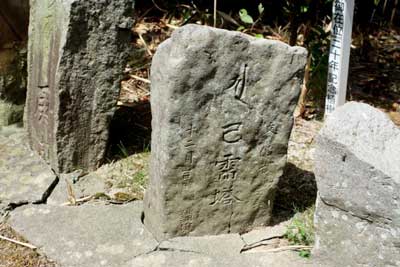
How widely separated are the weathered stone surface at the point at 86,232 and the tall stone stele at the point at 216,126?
0.42ft

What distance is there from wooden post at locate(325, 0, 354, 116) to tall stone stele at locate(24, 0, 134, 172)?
138 centimetres

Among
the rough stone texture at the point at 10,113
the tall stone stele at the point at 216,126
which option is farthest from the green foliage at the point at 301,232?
the rough stone texture at the point at 10,113

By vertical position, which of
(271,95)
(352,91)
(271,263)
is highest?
(271,95)

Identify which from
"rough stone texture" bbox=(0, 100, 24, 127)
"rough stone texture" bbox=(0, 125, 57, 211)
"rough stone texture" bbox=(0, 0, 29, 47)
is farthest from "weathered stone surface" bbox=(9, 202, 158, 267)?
"rough stone texture" bbox=(0, 0, 29, 47)

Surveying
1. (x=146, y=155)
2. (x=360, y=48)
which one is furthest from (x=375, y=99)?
(x=146, y=155)

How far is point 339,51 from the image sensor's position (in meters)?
4.51

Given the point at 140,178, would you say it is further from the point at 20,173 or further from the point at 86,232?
the point at 20,173

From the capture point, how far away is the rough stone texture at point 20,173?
379 cm

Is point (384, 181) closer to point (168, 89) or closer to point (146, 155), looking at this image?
point (168, 89)

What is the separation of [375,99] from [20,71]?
2541 millimetres

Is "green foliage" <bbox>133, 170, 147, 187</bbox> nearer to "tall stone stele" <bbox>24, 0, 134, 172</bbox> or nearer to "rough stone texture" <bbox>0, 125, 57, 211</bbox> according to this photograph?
"tall stone stele" <bbox>24, 0, 134, 172</bbox>

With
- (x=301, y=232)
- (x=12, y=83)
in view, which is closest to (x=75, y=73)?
(x=12, y=83)

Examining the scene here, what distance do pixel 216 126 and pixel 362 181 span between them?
70 centimetres

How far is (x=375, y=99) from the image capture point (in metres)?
5.32
